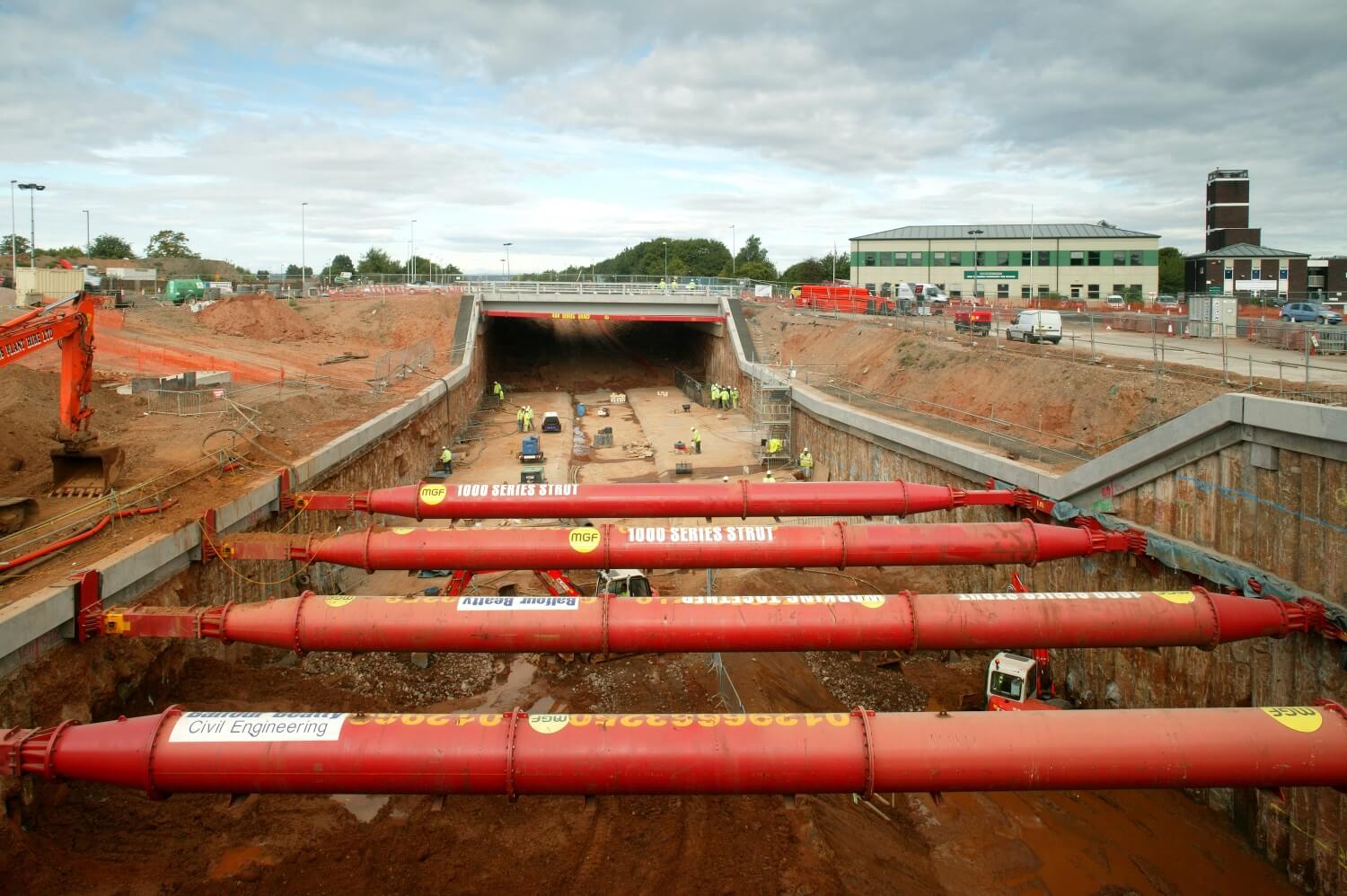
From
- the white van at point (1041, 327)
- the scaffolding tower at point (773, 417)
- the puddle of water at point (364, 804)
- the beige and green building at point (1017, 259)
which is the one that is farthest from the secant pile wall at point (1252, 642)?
the beige and green building at point (1017, 259)

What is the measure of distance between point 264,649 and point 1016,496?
19.7 metres

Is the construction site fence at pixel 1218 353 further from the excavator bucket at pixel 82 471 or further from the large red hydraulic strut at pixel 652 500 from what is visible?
the excavator bucket at pixel 82 471

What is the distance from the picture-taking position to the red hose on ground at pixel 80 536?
1653 centimetres

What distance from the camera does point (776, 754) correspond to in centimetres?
1077

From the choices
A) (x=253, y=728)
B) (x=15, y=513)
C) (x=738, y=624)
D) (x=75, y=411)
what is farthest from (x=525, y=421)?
(x=253, y=728)

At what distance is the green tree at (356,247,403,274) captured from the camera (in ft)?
538

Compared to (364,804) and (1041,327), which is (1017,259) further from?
(364,804)

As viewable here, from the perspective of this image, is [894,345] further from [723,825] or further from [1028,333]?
[723,825]

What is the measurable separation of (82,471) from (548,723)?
17.5m

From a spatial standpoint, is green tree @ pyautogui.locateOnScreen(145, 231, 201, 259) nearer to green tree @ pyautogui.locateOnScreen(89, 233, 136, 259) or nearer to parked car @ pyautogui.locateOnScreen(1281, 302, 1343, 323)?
green tree @ pyautogui.locateOnScreen(89, 233, 136, 259)

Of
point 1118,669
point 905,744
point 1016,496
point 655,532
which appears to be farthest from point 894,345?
point 905,744

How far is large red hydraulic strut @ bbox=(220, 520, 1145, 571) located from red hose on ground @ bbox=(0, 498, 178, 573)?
11.7 feet

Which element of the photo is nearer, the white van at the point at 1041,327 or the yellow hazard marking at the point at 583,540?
the yellow hazard marking at the point at 583,540

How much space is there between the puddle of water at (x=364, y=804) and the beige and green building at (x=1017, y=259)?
75490mm
